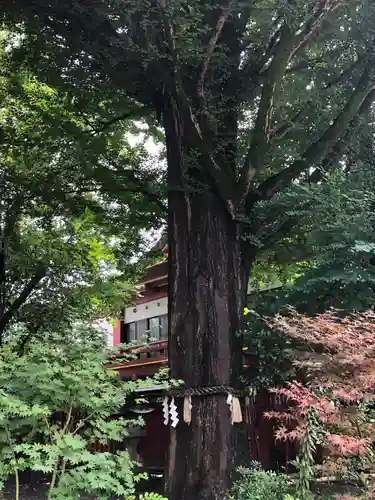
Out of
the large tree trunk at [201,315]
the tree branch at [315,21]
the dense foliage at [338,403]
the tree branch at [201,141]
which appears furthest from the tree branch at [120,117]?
the dense foliage at [338,403]

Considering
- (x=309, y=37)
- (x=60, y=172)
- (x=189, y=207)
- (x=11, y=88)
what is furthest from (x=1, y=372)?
(x=11, y=88)

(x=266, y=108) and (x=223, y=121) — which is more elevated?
(x=223, y=121)

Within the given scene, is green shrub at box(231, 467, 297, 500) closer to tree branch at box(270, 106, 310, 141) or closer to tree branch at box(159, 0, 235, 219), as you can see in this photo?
tree branch at box(159, 0, 235, 219)

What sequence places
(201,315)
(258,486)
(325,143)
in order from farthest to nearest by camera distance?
(325,143) < (201,315) < (258,486)

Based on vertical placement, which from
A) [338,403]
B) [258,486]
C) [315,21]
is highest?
[315,21]

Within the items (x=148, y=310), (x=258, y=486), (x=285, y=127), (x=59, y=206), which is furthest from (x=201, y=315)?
(x=148, y=310)

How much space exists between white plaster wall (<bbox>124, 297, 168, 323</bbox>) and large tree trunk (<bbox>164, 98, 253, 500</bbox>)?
40.4ft

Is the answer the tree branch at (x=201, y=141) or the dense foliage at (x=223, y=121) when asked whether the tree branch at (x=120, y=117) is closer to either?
the dense foliage at (x=223, y=121)

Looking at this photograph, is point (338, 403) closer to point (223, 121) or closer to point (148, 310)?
point (223, 121)

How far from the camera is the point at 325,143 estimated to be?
698 centimetres

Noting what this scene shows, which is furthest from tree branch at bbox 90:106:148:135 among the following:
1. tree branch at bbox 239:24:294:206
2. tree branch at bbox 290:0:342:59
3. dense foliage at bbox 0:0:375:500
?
tree branch at bbox 290:0:342:59

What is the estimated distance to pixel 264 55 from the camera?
7.04 meters

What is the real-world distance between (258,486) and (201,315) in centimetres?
A: 200

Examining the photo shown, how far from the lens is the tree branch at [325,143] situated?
6840mm
